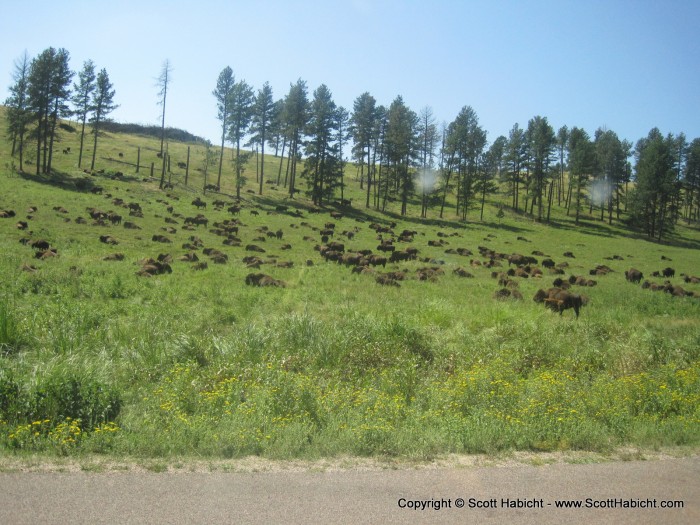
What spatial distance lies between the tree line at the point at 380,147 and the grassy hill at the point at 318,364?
41463mm

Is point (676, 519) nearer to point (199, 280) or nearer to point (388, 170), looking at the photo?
point (199, 280)

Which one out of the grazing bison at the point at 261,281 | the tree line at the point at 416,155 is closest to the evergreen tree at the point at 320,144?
the tree line at the point at 416,155

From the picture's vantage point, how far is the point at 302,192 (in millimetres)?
68188

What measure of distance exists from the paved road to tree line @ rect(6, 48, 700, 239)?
54137mm

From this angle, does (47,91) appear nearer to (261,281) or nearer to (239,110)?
(239,110)

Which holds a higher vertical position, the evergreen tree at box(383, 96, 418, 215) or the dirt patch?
the evergreen tree at box(383, 96, 418, 215)

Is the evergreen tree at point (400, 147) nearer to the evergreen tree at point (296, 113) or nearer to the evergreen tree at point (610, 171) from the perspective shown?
the evergreen tree at point (296, 113)

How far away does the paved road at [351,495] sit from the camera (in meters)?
4.32

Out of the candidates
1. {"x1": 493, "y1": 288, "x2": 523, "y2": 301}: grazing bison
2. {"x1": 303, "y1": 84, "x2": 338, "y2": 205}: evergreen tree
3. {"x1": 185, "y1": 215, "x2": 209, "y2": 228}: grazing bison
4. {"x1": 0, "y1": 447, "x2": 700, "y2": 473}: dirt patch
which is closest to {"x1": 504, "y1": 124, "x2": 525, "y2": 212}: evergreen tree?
{"x1": 303, "y1": 84, "x2": 338, "y2": 205}: evergreen tree

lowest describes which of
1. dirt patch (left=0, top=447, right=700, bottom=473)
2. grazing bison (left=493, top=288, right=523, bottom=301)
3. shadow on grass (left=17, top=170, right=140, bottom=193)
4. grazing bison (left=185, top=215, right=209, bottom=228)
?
dirt patch (left=0, top=447, right=700, bottom=473)

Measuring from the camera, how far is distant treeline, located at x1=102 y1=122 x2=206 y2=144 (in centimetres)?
9825

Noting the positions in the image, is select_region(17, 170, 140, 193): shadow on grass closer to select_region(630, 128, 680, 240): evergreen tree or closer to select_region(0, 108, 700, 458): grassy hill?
select_region(0, 108, 700, 458): grassy hill

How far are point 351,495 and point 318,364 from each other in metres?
5.15

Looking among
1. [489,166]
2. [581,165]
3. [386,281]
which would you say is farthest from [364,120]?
[386,281]
